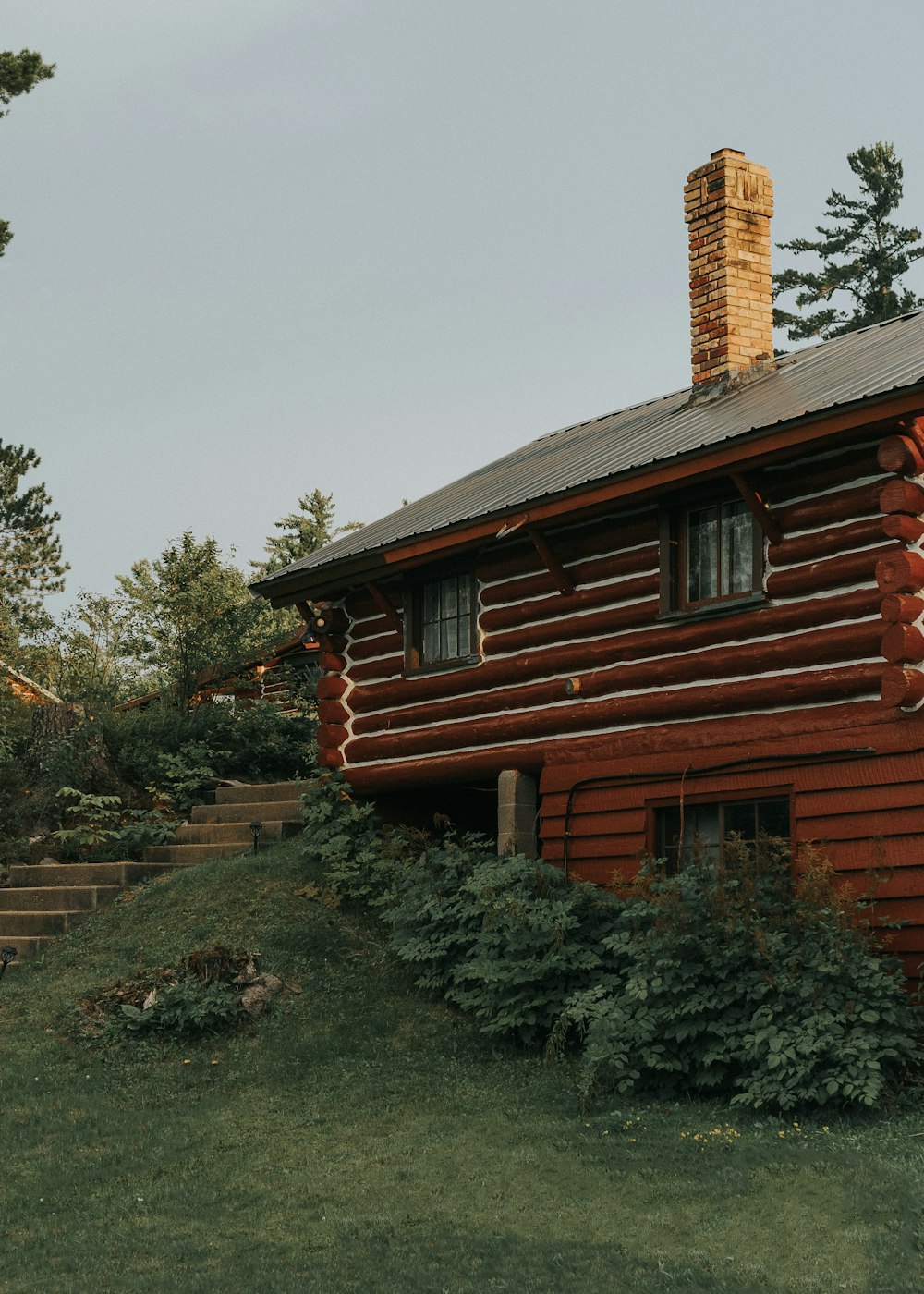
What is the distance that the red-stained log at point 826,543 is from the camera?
12.7 m

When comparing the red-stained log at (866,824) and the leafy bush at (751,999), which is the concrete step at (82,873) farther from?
the red-stained log at (866,824)

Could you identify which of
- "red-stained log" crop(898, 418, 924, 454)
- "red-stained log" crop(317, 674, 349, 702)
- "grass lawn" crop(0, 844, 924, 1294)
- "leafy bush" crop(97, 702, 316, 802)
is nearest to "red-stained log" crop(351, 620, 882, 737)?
"red-stained log" crop(317, 674, 349, 702)

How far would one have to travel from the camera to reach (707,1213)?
9.15 metres

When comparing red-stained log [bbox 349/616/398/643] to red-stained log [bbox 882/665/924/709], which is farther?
red-stained log [bbox 349/616/398/643]

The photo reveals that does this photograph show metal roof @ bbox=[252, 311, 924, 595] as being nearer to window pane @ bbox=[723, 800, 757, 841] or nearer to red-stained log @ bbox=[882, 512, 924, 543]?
red-stained log @ bbox=[882, 512, 924, 543]

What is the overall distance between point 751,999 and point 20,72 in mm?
18409

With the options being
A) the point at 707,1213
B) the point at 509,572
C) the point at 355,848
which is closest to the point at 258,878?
the point at 355,848

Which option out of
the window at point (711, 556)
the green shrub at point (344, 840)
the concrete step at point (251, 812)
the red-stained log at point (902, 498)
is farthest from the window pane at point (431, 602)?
the red-stained log at point (902, 498)

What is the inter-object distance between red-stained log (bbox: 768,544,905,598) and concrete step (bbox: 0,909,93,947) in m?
8.49

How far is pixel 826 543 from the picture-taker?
42.6 ft

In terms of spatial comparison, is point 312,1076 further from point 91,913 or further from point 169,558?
point 169,558

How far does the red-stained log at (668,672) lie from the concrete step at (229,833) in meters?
1.81

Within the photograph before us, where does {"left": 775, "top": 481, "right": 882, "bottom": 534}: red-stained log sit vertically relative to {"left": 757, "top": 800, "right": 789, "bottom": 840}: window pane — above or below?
above

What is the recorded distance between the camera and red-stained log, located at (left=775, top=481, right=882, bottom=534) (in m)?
12.8
